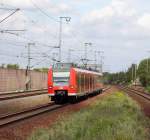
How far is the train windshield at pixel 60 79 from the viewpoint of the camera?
39.5m

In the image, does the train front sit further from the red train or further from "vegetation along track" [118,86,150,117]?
"vegetation along track" [118,86,150,117]

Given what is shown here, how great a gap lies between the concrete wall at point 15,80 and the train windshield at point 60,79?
26.0 metres

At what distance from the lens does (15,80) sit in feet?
238

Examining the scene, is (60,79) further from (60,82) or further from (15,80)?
(15,80)

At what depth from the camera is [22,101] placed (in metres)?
41.4

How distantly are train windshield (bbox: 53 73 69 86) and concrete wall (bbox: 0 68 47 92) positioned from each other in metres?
26.0

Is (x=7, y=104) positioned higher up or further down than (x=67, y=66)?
further down

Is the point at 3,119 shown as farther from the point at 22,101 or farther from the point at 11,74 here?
the point at 11,74

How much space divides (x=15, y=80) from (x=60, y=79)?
3374 centimetres

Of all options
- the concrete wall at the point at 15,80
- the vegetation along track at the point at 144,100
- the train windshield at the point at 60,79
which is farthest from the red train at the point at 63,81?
the concrete wall at the point at 15,80

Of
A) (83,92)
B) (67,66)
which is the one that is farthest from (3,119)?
(83,92)

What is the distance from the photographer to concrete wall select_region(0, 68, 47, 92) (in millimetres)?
66688

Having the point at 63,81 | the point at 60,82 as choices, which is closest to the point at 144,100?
the point at 63,81

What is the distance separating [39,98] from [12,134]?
94.4 feet
